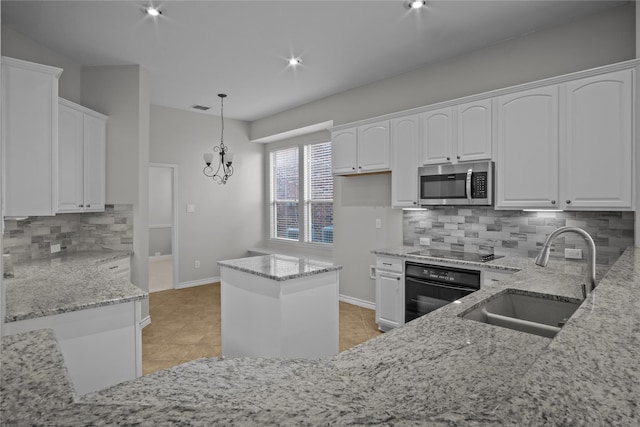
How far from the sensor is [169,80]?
4480mm

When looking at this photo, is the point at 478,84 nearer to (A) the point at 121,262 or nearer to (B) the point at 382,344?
(B) the point at 382,344

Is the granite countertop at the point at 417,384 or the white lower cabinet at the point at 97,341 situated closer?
the granite countertop at the point at 417,384

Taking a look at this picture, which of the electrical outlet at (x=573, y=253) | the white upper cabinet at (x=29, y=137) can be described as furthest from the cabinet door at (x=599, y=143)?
the white upper cabinet at (x=29, y=137)

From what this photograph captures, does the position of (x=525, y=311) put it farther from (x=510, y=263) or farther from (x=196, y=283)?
(x=196, y=283)

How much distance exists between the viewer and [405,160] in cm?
380

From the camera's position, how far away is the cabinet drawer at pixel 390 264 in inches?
142

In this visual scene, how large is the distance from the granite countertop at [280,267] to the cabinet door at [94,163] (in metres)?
1.99

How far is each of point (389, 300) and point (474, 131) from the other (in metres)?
1.87

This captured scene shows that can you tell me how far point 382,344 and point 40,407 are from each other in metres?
0.88

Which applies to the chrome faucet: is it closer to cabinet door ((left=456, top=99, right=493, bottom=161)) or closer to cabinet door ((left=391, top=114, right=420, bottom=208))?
cabinet door ((left=456, top=99, right=493, bottom=161))

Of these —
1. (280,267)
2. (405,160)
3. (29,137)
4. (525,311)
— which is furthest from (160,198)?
(525,311)

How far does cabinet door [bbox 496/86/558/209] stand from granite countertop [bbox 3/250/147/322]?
296 centimetres

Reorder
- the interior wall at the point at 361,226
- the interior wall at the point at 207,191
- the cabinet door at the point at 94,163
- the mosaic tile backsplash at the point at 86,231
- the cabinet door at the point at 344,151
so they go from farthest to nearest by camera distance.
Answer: the interior wall at the point at 207,191
the interior wall at the point at 361,226
the cabinet door at the point at 344,151
the cabinet door at the point at 94,163
the mosaic tile backsplash at the point at 86,231

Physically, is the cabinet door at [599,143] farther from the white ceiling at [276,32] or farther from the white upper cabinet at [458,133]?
the white ceiling at [276,32]
